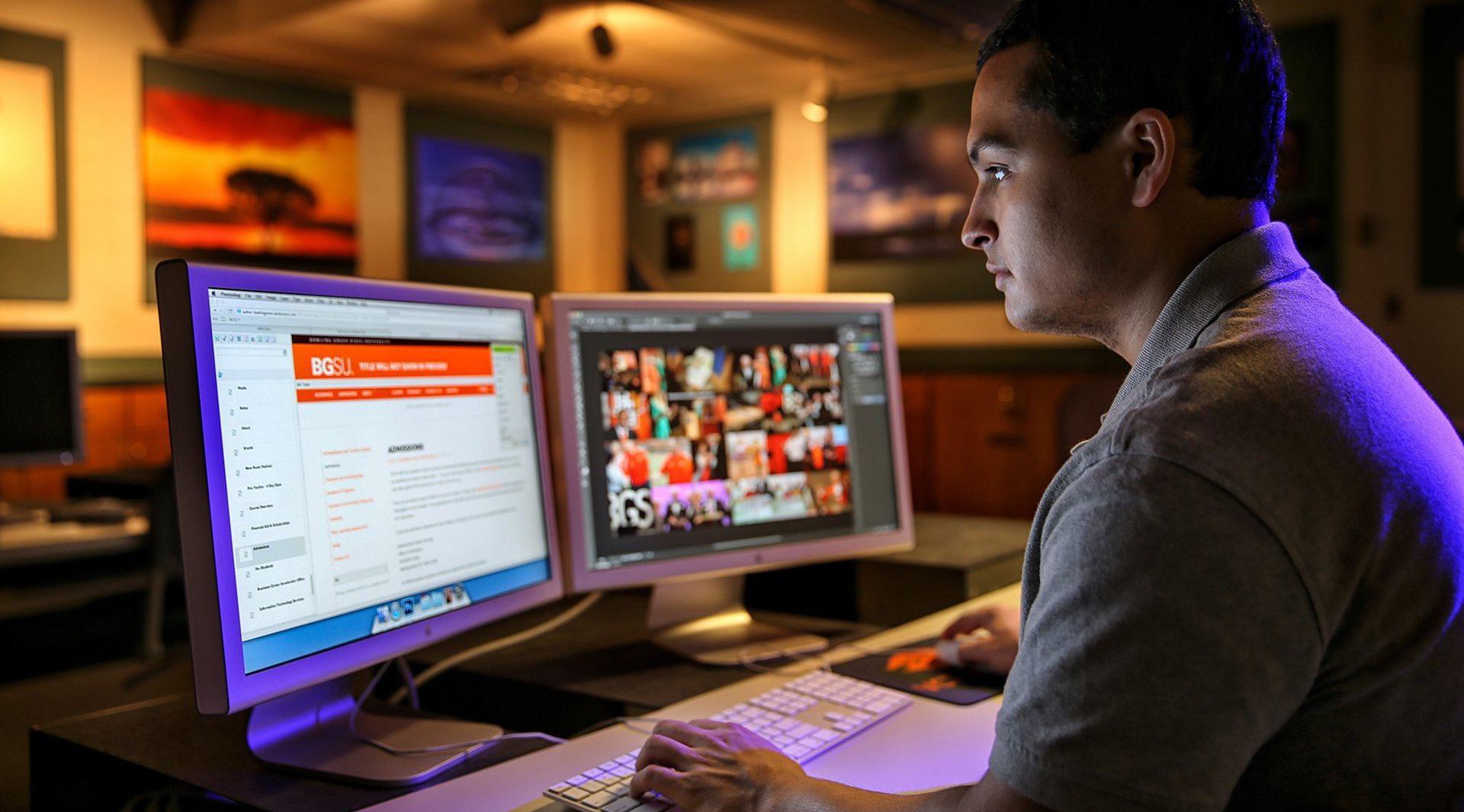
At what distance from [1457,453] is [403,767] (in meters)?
0.96

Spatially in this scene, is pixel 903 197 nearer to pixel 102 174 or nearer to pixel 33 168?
pixel 102 174

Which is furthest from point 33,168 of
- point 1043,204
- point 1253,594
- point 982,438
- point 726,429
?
Result: point 1253,594

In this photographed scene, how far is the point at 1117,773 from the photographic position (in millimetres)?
628

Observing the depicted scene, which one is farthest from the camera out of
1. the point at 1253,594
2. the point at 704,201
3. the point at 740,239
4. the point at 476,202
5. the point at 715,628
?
the point at 704,201

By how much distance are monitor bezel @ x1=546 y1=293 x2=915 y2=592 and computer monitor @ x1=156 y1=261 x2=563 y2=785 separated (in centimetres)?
6

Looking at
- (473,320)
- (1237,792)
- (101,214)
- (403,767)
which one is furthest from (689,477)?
(101,214)

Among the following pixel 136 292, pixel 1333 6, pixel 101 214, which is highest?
pixel 1333 6

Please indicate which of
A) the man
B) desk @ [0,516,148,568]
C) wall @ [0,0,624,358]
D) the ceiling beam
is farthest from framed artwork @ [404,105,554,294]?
the man

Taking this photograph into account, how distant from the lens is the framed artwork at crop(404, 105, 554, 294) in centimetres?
616

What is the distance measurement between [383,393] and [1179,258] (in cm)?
79

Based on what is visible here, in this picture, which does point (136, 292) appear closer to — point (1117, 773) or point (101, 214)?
point (101, 214)

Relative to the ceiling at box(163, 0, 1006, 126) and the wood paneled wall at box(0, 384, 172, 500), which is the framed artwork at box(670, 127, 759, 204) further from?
the wood paneled wall at box(0, 384, 172, 500)

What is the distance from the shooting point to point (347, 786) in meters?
1.04

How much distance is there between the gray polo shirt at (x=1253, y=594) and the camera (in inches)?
24.9
